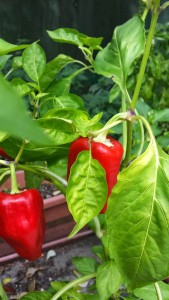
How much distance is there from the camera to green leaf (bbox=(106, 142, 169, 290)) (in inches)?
18.3

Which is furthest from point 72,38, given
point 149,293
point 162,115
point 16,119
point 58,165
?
point 16,119

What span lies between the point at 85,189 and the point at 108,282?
9.1 inches

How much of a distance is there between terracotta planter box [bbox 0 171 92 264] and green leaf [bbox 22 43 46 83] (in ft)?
2.82

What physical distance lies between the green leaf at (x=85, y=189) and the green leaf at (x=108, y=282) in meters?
0.21

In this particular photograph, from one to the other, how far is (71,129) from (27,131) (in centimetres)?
36

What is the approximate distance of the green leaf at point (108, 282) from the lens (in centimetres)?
67

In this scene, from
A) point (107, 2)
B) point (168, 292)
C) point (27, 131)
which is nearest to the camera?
point (27, 131)

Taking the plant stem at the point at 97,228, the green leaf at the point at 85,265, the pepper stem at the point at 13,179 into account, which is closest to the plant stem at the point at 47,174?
the pepper stem at the point at 13,179

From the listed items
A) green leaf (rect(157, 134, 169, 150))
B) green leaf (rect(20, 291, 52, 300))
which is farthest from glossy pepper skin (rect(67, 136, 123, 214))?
green leaf (rect(157, 134, 169, 150))

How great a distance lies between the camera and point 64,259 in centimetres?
164

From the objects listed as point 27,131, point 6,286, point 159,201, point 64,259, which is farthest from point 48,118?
point 64,259

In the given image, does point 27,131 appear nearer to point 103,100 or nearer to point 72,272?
point 72,272

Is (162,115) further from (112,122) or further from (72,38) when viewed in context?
(112,122)

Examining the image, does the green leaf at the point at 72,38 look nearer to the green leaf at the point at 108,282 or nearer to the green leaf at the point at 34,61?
the green leaf at the point at 34,61
